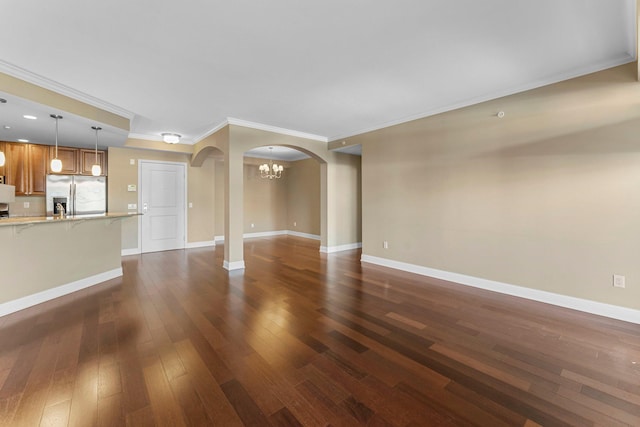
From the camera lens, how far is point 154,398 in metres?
1.72

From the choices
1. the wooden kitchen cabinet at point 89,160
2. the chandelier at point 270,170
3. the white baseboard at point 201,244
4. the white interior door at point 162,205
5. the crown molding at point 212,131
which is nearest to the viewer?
the crown molding at point 212,131

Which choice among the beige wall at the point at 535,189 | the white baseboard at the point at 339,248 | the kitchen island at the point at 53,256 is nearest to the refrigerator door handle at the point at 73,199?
the kitchen island at the point at 53,256

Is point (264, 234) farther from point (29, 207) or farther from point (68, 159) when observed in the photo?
point (29, 207)

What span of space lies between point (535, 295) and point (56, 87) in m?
6.76

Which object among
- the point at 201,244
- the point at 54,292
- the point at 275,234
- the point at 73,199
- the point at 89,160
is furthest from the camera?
the point at 275,234

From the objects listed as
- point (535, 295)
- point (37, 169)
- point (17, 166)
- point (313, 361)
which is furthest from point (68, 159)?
point (535, 295)

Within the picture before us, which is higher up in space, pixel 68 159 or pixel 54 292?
pixel 68 159

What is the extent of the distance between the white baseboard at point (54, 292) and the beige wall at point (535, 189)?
16.7 feet

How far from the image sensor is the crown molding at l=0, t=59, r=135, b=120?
9.58 ft

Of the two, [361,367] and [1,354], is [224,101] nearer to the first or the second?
[1,354]

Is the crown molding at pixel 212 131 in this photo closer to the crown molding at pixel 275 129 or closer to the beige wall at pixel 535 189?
the crown molding at pixel 275 129

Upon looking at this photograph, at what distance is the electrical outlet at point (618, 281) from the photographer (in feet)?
9.54

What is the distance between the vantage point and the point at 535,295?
3.44 m

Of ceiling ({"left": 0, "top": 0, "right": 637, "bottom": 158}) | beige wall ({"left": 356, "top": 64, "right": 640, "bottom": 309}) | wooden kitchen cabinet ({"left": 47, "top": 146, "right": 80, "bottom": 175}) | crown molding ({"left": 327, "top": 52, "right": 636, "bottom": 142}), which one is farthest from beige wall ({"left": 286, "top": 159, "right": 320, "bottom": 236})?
wooden kitchen cabinet ({"left": 47, "top": 146, "right": 80, "bottom": 175})
